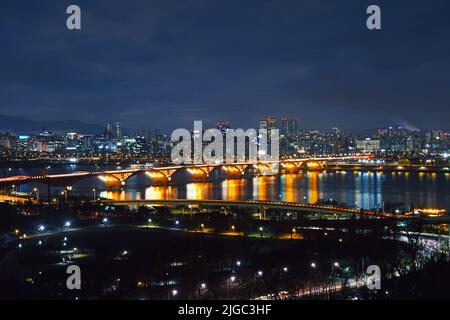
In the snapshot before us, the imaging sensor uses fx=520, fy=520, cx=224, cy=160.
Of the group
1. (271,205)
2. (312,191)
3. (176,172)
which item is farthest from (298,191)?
(176,172)

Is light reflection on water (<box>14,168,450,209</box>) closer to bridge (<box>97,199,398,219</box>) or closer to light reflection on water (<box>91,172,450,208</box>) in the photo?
light reflection on water (<box>91,172,450,208</box>)

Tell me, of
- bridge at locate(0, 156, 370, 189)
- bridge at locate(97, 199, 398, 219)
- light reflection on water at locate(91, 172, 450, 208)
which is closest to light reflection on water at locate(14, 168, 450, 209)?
light reflection on water at locate(91, 172, 450, 208)

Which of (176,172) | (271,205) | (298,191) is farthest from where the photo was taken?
(176,172)

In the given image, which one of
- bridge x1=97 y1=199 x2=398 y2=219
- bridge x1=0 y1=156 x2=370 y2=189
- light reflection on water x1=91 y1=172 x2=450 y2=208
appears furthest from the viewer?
bridge x1=0 y1=156 x2=370 y2=189

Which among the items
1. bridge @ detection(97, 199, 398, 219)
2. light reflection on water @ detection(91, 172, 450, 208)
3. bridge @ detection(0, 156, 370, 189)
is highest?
bridge @ detection(0, 156, 370, 189)

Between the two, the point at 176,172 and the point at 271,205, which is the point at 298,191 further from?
the point at 176,172

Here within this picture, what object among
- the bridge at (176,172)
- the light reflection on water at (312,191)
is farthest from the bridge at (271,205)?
the bridge at (176,172)

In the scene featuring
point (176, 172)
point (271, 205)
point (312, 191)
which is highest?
point (176, 172)

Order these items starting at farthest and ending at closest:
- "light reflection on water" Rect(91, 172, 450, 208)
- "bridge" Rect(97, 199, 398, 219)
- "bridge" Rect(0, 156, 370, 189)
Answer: "bridge" Rect(0, 156, 370, 189)
"light reflection on water" Rect(91, 172, 450, 208)
"bridge" Rect(97, 199, 398, 219)

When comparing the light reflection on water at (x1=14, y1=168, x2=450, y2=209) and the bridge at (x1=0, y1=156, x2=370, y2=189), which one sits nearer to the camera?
the light reflection on water at (x1=14, y1=168, x2=450, y2=209)
